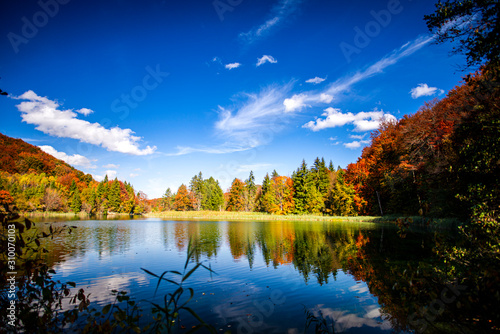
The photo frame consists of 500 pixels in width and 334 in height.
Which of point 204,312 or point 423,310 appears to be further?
point 204,312

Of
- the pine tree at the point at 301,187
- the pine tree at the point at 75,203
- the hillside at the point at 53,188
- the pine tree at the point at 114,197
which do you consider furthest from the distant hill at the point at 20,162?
the pine tree at the point at 301,187

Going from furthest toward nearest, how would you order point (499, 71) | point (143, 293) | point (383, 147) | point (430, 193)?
point (383, 147) → point (430, 193) → point (143, 293) → point (499, 71)

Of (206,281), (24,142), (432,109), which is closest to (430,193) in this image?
(432,109)

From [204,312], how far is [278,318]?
6.89 feet

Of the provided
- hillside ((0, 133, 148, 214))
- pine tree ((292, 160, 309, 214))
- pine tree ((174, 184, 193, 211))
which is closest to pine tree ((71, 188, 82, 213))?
hillside ((0, 133, 148, 214))

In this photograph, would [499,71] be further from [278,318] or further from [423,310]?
[278,318]

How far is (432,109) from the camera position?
28062 mm

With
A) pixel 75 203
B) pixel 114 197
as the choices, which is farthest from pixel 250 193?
pixel 75 203

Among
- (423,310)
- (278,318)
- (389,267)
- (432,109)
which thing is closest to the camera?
(423,310)

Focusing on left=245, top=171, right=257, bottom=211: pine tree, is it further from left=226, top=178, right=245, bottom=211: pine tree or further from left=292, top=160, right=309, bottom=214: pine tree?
left=292, top=160, right=309, bottom=214: pine tree

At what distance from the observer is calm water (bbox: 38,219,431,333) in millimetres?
6504

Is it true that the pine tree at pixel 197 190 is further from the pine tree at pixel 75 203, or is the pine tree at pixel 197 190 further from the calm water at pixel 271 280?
the calm water at pixel 271 280

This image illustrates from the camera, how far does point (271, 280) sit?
33.2 feet

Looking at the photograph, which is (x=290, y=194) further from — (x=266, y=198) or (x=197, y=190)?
(x=197, y=190)
